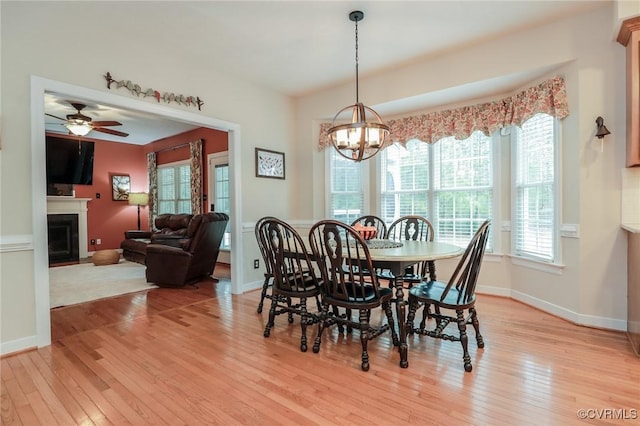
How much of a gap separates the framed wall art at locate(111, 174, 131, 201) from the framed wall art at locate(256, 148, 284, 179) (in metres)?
4.99

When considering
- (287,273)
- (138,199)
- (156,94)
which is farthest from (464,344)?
(138,199)

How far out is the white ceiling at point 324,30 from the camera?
2.76 meters

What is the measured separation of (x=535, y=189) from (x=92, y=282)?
597 cm

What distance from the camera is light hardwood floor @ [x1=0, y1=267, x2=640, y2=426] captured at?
67.7 inches

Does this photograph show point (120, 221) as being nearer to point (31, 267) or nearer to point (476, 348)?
point (31, 267)

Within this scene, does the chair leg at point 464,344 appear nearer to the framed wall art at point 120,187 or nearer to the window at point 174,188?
the window at point 174,188

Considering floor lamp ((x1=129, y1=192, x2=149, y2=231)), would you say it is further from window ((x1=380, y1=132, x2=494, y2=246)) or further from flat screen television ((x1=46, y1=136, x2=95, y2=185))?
window ((x1=380, y1=132, x2=494, y2=246))

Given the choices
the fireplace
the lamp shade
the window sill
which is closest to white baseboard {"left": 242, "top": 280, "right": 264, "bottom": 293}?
the window sill

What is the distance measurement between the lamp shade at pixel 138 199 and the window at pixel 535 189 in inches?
292

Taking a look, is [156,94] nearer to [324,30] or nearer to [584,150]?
[324,30]

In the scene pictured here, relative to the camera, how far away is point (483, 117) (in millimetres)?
3846

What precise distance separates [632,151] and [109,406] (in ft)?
13.4

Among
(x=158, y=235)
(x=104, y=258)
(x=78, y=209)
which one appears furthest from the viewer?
(x=78, y=209)

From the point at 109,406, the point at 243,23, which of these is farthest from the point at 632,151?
the point at 109,406
